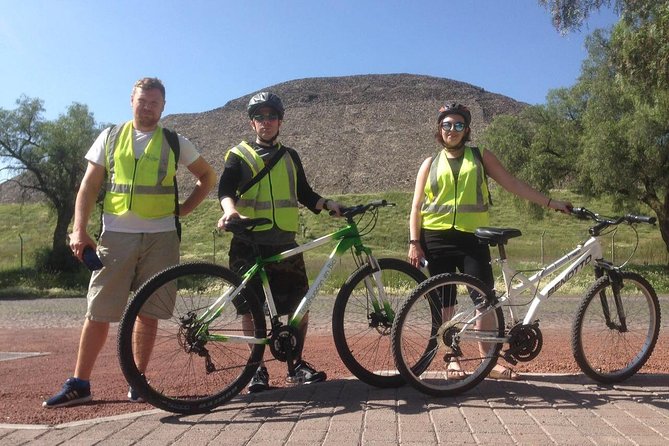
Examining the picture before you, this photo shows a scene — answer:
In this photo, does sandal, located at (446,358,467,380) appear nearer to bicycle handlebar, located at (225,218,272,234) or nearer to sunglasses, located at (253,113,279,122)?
bicycle handlebar, located at (225,218,272,234)

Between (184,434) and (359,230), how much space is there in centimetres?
196

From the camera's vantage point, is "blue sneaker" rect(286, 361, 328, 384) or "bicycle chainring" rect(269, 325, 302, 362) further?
"blue sneaker" rect(286, 361, 328, 384)

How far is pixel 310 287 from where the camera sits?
482 cm

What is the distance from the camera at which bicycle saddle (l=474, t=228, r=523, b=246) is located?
4527 millimetres

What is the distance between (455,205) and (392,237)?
1543 inches

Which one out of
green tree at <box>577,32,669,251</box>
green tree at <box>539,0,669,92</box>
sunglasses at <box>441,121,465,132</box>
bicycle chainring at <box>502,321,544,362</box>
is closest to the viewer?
bicycle chainring at <box>502,321,544,362</box>

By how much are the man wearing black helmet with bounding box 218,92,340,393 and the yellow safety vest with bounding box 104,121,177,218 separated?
1.35ft

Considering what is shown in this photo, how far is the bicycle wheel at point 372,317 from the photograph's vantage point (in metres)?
4.68

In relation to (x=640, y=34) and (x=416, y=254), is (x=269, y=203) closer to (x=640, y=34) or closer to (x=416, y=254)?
(x=416, y=254)

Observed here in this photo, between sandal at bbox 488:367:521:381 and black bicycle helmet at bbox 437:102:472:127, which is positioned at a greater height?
black bicycle helmet at bbox 437:102:472:127

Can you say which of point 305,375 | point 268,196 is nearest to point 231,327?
point 305,375

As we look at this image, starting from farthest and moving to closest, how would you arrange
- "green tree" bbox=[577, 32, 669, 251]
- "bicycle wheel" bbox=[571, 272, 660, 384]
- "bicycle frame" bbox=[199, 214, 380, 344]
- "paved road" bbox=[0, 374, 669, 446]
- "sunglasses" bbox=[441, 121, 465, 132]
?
"green tree" bbox=[577, 32, 669, 251], "sunglasses" bbox=[441, 121, 465, 132], "bicycle wheel" bbox=[571, 272, 660, 384], "bicycle frame" bbox=[199, 214, 380, 344], "paved road" bbox=[0, 374, 669, 446]

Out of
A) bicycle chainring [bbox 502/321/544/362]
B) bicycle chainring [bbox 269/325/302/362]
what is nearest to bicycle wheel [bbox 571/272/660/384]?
bicycle chainring [bbox 502/321/544/362]

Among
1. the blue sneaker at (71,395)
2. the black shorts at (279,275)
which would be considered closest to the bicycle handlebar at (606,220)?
the black shorts at (279,275)
